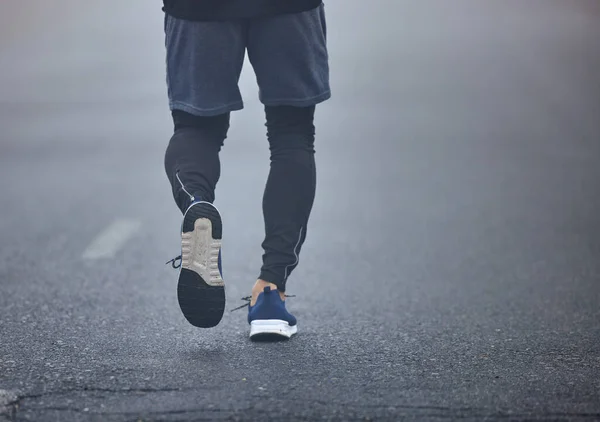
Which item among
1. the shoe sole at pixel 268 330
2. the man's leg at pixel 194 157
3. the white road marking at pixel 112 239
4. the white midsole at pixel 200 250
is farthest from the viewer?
the white road marking at pixel 112 239

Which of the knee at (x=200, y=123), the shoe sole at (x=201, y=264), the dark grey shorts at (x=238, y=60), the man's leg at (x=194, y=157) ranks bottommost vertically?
the shoe sole at (x=201, y=264)

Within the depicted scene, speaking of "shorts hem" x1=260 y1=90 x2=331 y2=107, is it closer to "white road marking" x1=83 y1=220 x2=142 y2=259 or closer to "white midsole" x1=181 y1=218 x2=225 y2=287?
"white midsole" x1=181 y1=218 x2=225 y2=287

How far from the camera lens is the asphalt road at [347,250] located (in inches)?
110

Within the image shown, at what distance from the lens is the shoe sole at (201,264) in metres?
3.13

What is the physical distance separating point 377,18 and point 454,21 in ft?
5.59

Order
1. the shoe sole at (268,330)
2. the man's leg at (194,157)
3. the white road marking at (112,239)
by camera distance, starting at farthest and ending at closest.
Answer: the white road marking at (112,239) < the shoe sole at (268,330) < the man's leg at (194,157)

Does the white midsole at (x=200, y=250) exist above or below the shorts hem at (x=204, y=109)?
below

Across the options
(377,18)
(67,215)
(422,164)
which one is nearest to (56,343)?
(67,215)

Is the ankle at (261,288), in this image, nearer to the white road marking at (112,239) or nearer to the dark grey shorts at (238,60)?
the dark grey shorts at (238,60)

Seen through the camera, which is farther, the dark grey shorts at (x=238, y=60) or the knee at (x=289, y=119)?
the knee at (x=289, y=119)

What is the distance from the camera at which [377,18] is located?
826 inches

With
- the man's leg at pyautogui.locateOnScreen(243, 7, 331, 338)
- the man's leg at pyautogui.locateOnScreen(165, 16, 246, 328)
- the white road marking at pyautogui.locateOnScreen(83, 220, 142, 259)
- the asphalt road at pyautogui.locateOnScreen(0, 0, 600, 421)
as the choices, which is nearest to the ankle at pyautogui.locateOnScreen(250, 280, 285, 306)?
the man's leg at pyautogui.locateOnScreen(243, 7, 331, 338)

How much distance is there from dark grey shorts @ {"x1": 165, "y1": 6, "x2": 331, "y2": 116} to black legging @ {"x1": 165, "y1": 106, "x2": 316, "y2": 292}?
0.09 metres

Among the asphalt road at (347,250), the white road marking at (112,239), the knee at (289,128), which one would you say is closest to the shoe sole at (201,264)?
the asphalt road at (347,250)
